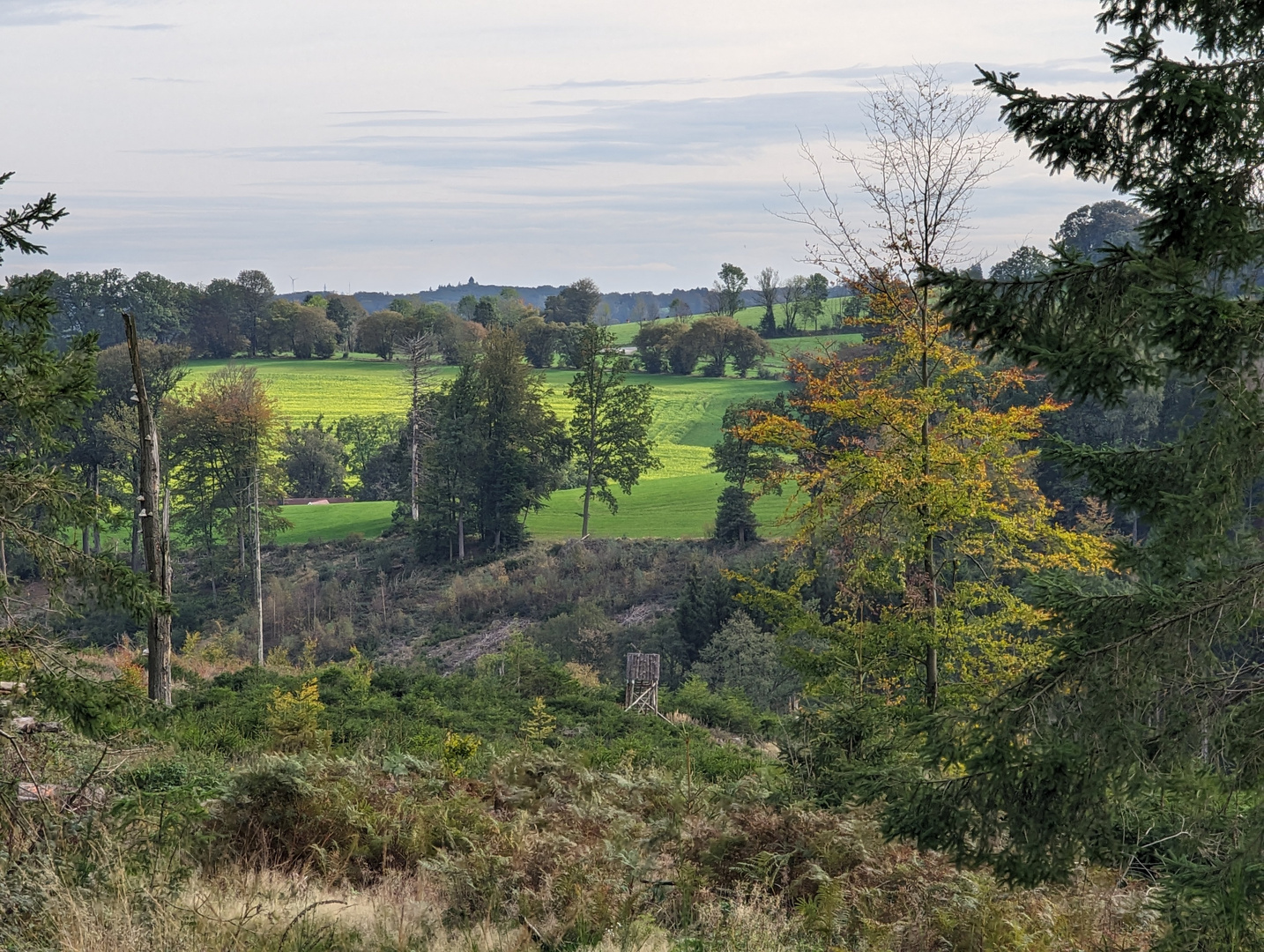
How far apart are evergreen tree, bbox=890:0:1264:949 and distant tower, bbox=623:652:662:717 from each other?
54.2 feet

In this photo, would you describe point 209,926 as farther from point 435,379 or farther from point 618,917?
point 435,379

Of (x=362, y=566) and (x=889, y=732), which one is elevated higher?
(x=889, y=732)

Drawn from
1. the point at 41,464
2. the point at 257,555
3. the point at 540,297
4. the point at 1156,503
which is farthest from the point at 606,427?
the point at 540,297

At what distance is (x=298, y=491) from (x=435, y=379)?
18952mm

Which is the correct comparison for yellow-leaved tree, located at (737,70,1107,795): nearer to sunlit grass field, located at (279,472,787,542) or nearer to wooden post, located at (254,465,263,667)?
wooden post, located at (254,465,263,667)

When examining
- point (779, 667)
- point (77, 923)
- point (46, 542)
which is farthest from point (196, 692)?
point (779, 667)

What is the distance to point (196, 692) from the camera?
1622cm

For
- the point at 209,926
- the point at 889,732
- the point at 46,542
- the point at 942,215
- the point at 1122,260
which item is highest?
the point at 942,215

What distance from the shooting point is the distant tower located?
2188 centimetres

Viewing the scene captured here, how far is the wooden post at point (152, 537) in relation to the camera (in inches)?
546

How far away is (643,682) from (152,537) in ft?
42.4

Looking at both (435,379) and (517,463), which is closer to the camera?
(517,463)

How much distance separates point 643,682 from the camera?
2409cm

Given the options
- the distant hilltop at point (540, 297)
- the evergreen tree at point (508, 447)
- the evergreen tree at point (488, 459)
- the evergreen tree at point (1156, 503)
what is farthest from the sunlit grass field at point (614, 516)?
the distant hilltop at point (540, 297)
